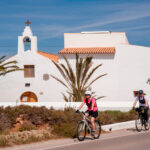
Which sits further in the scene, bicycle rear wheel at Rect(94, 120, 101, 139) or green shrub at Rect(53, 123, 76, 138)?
green shrub at Rect(53, 123, 76, 138)

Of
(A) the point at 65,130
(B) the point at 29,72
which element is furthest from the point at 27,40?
(A) the point at 65,130

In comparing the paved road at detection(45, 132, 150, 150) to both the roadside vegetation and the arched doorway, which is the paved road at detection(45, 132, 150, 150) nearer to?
the roadside vegetation

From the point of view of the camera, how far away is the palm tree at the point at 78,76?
31.8 metres

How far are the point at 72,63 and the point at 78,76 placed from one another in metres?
3.66

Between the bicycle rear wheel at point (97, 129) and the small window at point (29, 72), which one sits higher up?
the small window at point (29, 72)

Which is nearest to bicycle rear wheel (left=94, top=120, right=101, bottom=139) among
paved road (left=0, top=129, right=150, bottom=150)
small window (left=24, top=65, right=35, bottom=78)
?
paved road (left=0, top=129, right=150, bottom=150)

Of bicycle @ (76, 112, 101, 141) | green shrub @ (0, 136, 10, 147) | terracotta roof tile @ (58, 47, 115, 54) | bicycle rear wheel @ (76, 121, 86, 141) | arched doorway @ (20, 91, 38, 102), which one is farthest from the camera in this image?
arched doorway @ (20, 91, 38, 102)

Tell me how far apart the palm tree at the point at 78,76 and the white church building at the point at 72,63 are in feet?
3.13

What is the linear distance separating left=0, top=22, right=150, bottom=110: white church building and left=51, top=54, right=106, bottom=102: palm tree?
0.95 meters

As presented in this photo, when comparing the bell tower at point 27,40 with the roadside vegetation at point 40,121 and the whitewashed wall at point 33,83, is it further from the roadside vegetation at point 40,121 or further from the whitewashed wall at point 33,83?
the roadside vegetation at point 40,121

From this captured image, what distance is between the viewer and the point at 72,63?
3625 centimetres

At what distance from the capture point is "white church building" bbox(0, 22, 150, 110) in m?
35.8

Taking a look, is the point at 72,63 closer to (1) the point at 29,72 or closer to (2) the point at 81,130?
(1) the point at 29,72

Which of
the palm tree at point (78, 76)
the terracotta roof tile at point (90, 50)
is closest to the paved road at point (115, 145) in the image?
the palm tree at point (78, 76)
